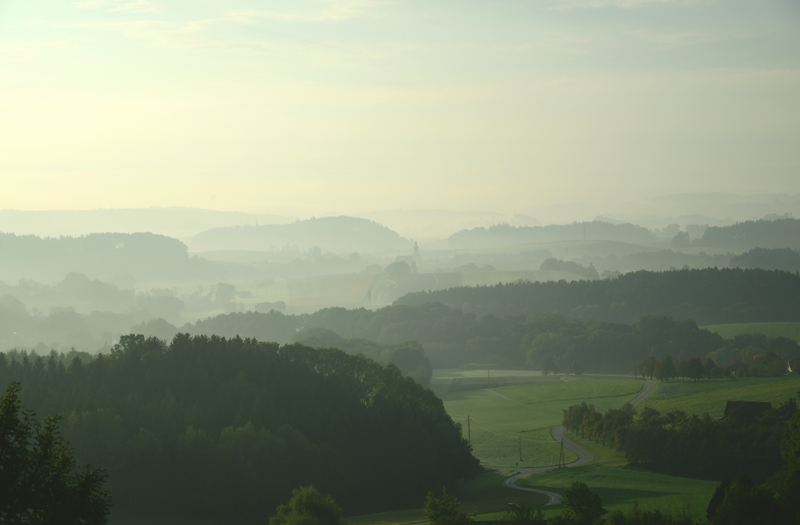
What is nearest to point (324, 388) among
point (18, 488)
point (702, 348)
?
point (18, 488)

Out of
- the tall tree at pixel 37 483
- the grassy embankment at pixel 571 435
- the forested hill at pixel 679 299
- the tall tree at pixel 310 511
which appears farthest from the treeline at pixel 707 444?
the forested hill at pixel 679 299

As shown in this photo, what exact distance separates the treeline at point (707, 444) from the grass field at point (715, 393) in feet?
26.7

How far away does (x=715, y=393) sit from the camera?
90.1 m

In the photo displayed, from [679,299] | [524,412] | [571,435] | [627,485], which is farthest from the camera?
[679,299]

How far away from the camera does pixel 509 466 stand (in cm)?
7094

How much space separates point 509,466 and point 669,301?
A: 12571 centimetres

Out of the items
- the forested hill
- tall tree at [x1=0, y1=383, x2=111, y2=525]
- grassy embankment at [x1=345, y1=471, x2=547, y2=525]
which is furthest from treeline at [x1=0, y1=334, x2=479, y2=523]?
the forested hill

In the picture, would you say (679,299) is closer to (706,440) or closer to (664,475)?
(706,440)

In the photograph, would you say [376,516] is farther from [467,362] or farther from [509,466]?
[467,362]

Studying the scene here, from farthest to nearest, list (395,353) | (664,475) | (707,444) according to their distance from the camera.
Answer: (395,353)
(707,444)
(664,475)

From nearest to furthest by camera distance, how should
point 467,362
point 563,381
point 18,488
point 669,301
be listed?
point 18,488 → point 563,381 → point 467,362 → point 669,301

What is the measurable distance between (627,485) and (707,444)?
1517 centimetres

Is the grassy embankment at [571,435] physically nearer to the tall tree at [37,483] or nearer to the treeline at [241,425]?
the treeline at [241,425]

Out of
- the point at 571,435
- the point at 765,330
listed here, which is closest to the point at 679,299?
the point at 765,330
